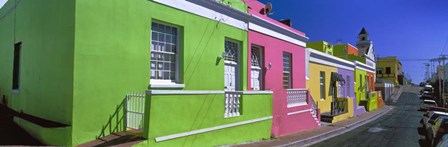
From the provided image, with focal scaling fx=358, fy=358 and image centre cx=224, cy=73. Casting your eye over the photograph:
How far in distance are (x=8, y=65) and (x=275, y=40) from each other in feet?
33.1

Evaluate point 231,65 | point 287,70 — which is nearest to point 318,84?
point 287,70

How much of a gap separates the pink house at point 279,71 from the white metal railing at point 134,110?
5.46 m

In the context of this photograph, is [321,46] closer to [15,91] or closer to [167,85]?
[167,85]

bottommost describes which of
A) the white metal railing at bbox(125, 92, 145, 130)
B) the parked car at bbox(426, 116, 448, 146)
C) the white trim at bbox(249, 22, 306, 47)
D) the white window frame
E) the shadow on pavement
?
the parked car at bbox(426, 116, 448, 146)

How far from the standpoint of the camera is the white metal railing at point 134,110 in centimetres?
848

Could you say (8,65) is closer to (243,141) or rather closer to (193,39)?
(193,39)

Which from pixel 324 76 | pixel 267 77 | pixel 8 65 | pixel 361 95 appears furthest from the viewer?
pixel 361 95

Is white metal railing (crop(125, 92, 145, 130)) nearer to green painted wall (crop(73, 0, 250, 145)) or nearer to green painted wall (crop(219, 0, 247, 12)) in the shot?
green painted wall (crop(73, 0, 250, 145))

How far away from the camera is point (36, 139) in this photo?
8.11 metres

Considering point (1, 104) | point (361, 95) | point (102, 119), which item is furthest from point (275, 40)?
point (361, 95)

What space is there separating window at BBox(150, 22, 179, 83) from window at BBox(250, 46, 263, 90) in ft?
14.8

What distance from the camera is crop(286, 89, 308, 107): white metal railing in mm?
14938

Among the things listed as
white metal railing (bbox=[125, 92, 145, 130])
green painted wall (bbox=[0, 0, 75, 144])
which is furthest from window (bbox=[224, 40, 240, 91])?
green painted wall (bbox=[0, 0, 75, 144])

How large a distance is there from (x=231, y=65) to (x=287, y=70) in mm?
5370
